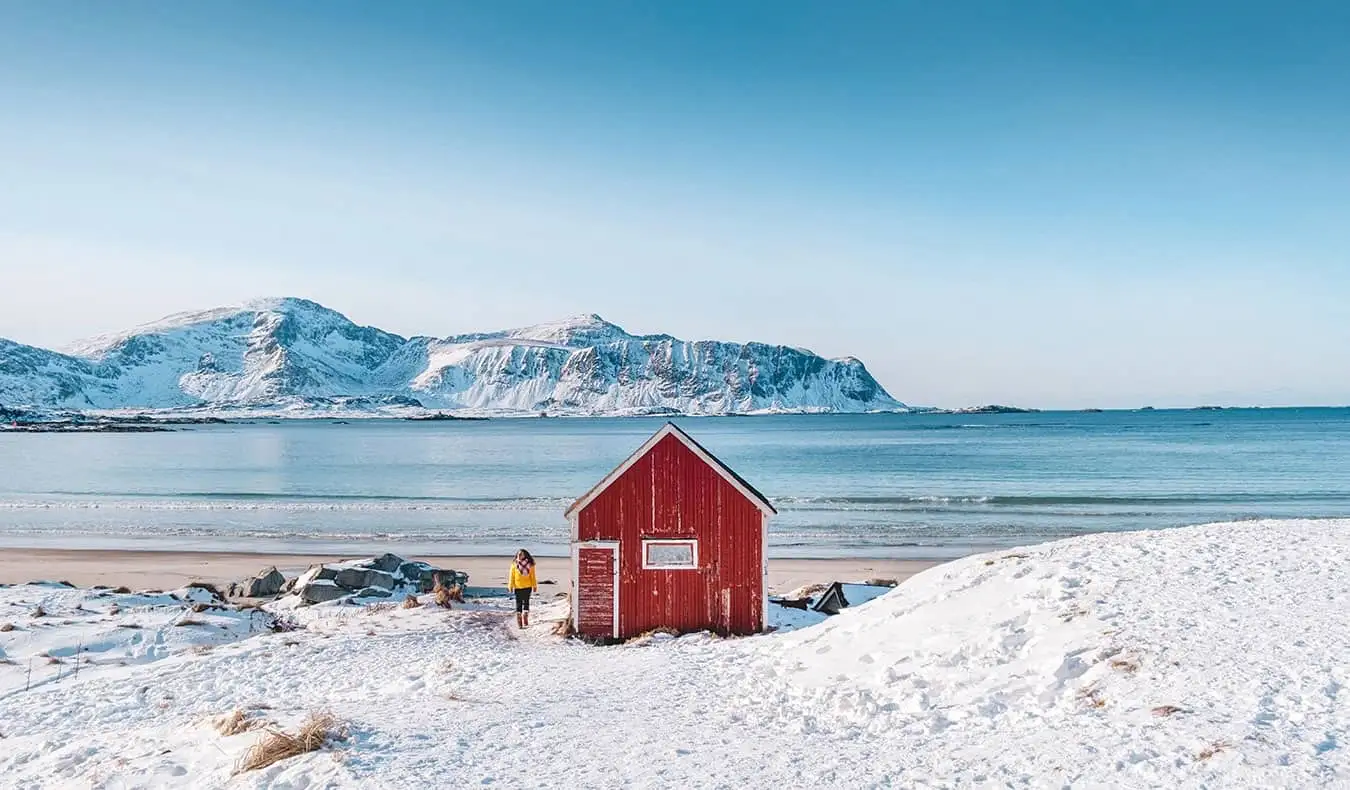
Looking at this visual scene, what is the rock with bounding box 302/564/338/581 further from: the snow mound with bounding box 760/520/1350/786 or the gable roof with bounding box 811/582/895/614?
the snow mound with bounding box 760/520/1350/786

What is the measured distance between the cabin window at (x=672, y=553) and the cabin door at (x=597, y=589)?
29.4 inches

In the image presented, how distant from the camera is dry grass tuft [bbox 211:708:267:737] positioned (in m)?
9.52

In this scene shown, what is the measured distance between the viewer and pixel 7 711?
41.6 feet

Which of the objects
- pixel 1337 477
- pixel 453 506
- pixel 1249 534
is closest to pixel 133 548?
pixel 453 506

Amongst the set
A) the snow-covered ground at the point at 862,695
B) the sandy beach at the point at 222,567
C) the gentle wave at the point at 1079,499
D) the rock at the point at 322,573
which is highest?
the snow-covered ground at the point at 862,695

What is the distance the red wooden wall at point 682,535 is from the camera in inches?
769

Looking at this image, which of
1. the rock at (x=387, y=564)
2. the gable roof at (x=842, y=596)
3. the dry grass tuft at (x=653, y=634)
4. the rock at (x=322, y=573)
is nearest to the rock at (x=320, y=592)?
the rock at (x=322, y=573)

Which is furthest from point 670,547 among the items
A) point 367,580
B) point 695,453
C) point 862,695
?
point 367,580

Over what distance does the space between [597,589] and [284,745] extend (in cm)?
1099

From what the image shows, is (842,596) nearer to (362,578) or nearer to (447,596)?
(447,596)

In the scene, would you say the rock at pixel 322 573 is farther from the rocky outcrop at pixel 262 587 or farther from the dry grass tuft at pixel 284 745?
the dry grass tuft at pixel 284 745

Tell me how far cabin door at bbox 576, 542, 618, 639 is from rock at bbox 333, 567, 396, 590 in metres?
8.83

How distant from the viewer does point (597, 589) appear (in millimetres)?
19484

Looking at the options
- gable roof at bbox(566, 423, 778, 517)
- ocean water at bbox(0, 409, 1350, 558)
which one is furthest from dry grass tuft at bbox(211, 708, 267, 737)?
ocean water at bbox(0, 409, 1350, 558)
